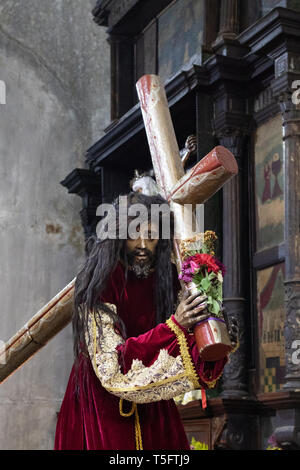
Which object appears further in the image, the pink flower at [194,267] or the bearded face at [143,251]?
the bearded face at [143,251]

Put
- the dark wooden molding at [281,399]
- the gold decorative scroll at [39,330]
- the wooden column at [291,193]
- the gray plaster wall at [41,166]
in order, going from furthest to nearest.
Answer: the gray plaster wall at [41,166] → the wooden column at [291,193] → the dark wooden molding at [281,399] → the gold decorative scroll at [39,330]

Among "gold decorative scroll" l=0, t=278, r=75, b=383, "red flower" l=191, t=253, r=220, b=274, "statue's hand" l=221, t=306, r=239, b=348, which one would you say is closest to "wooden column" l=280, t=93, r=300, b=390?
"gold decorative scroll" l=0, t=278, r=75, b=383

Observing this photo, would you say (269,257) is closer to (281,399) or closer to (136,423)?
(281,399)

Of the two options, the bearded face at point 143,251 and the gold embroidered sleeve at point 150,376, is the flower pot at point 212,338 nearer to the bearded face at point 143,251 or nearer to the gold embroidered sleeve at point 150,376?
the gold embroidered sleeve at point 150,376

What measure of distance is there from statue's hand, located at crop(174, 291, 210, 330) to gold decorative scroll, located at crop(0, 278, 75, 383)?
0.75 m

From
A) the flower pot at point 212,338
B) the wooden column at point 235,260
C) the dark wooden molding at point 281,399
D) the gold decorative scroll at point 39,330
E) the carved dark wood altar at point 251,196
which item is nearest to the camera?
the flower pot at point 212,338

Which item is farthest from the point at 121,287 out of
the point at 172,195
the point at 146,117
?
the point at 146,117

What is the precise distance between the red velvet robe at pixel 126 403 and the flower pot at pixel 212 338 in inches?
6.8

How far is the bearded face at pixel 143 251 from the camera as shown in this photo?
3.77m

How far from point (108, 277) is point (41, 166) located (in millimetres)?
7964

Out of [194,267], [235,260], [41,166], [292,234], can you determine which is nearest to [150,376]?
[194,267]

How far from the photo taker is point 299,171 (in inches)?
271

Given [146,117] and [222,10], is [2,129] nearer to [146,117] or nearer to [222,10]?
[222,10]

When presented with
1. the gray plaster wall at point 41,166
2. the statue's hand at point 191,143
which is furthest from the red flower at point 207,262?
the gray plaster wall at point 41,166
